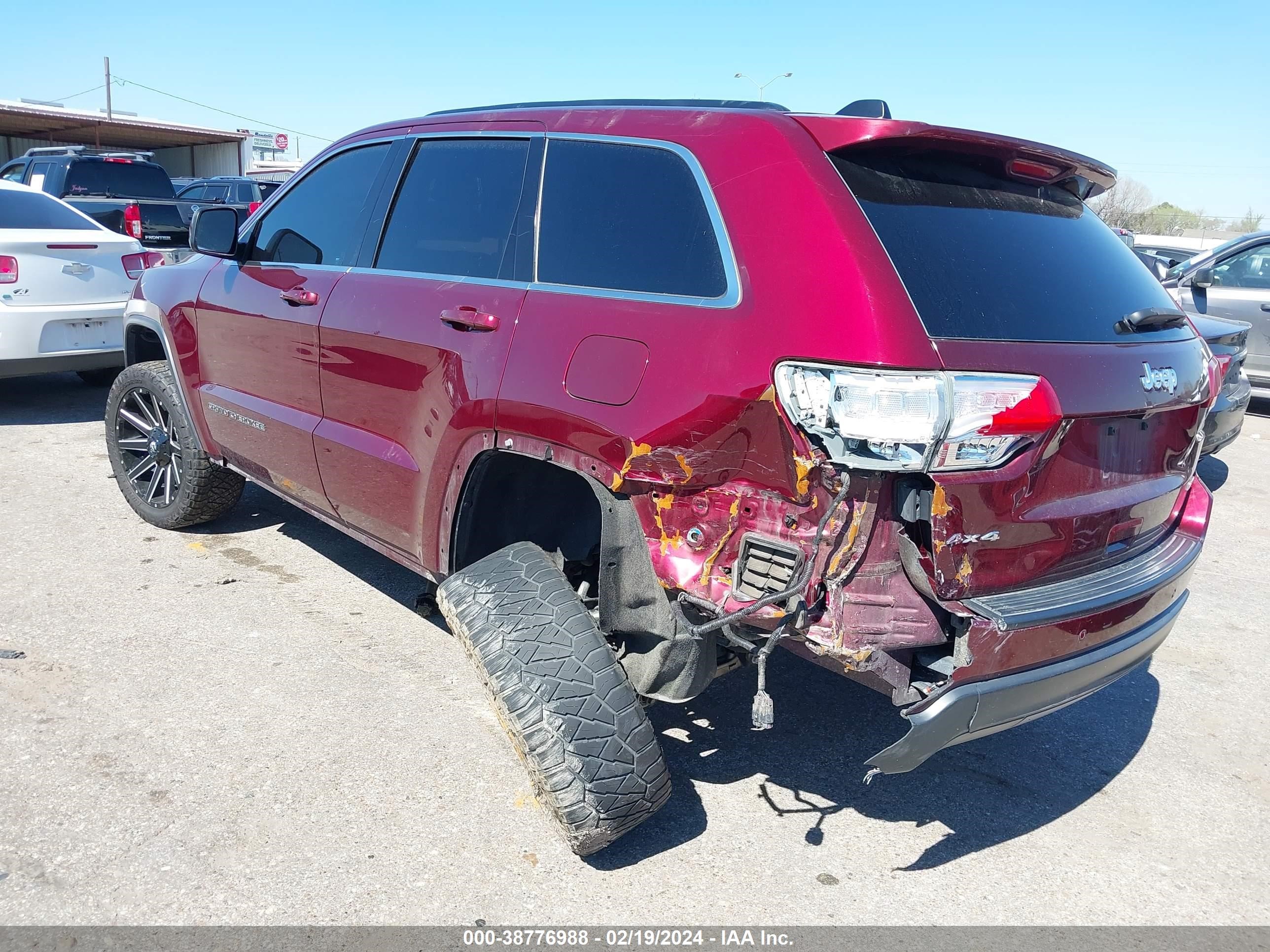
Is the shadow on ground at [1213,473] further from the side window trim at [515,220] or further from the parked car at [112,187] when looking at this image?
the parked car at [112,187]

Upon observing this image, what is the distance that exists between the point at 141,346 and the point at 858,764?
4.32 metres

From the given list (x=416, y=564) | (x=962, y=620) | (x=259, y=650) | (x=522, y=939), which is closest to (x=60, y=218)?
(x=259, y=650)

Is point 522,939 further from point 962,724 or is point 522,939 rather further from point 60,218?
point 60,218

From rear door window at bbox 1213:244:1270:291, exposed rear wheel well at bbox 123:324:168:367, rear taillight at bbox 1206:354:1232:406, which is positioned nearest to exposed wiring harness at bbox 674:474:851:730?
rear taillight at bbox 1206:354:1232:406

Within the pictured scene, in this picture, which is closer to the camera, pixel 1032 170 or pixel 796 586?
pixel 796 586

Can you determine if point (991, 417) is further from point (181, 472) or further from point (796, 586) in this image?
point (181, 472)

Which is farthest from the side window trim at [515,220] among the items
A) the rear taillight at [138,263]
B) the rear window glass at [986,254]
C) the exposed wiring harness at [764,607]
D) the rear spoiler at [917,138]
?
the rear taillight at [138,263]

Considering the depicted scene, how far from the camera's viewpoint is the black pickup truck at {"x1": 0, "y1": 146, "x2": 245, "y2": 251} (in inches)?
442

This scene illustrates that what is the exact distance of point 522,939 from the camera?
2.38 m

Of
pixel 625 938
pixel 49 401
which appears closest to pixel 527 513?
pixel 625 938

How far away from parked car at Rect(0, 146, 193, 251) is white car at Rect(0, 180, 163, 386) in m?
3.81

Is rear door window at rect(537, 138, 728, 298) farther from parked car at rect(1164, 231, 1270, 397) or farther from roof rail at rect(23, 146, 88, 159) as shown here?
roof rail at rect(23, 146, 88, 159)

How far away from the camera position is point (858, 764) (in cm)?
325

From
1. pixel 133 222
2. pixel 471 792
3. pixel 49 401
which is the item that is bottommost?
pixel 49 401
